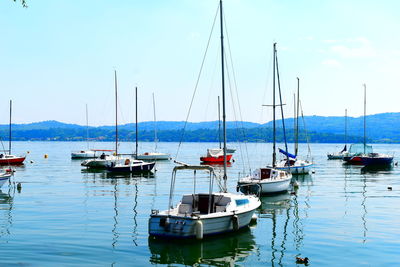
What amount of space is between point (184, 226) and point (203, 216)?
1136 millimetres

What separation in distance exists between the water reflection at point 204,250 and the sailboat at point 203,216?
1.35 feet

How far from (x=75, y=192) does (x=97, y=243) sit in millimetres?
23370

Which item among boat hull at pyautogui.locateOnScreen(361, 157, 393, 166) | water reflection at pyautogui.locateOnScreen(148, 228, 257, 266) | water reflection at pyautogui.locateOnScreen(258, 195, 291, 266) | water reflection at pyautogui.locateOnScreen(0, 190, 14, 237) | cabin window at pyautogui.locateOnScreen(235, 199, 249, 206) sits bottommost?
water reflection at pyautogui.locateOnScreen(258, 195, 291, 266)

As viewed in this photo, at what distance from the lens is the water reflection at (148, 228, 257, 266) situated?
67.9 feet

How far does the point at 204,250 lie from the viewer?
22172mm

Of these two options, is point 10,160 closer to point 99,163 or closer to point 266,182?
point 99,163

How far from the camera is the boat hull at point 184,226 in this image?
74.6 feet

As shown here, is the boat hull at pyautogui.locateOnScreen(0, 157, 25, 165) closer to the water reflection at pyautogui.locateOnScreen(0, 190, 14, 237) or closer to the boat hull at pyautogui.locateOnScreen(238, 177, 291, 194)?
the water reflection at pyautogui.locateOnScreen(0, 190, 14, 237)

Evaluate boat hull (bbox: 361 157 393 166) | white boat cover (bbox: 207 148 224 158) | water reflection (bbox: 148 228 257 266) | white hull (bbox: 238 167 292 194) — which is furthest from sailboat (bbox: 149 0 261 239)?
white boat cover (bbox: 207 148 224 158)

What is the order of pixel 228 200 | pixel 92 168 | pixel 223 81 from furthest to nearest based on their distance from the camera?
pixel 92 168 → pixel 223 81 → pixel 228 200

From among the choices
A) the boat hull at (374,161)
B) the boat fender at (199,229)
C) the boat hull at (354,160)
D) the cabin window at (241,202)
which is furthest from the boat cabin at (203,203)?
the boat hull at (354,160)

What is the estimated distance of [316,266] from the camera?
19875 mm

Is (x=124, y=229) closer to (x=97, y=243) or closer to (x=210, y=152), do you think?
(x=97, y=243)

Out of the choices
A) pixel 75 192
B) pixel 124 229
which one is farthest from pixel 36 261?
pixel 75 192
